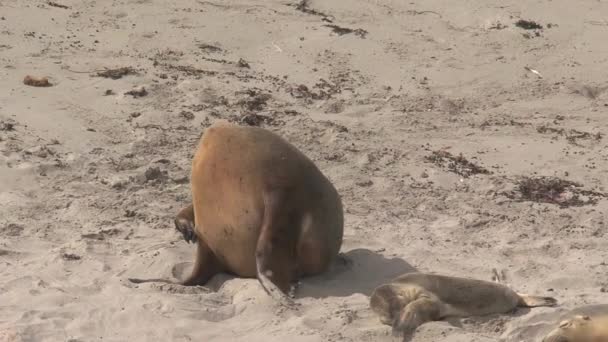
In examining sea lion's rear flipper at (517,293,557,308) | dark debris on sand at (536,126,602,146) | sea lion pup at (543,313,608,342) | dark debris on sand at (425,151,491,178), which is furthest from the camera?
dark debris on sand at (536,126,602,146)

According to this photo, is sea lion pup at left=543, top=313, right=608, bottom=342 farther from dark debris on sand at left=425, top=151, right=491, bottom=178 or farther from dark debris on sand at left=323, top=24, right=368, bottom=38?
dark debris on sand at left=323, top=24, right=368, bottom=38

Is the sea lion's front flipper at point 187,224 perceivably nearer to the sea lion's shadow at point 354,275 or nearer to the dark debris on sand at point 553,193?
the sea lion's shadow at point 354,275

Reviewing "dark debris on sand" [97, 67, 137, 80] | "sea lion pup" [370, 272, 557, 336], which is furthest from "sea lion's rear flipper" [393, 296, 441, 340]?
"dark debris on sand" [97, 67, 137, 80]

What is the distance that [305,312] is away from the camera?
15.1 ft

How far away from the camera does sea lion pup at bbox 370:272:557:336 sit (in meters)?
4.36

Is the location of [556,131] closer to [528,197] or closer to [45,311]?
[528,197]

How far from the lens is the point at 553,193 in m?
6.40

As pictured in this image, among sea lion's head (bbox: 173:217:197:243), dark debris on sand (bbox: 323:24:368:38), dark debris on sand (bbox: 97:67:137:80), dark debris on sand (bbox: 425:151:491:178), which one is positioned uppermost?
dark debris on sand (bbox: 323:24:368:38)

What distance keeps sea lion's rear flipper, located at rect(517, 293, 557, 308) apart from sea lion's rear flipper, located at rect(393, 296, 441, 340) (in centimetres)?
42

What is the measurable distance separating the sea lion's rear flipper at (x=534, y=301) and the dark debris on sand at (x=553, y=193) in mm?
1634

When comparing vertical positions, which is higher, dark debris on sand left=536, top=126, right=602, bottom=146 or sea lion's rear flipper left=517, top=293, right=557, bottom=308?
sea lion's rear flipper left=517, top=293, right=557, bottom=308

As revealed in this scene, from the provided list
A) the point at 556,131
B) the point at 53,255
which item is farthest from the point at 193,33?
the point at 53,255

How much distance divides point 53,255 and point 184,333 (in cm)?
122

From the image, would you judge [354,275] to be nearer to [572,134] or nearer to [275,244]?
[275,244]
